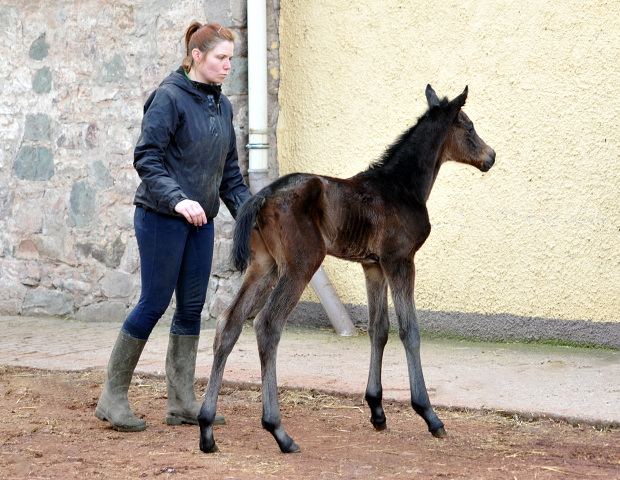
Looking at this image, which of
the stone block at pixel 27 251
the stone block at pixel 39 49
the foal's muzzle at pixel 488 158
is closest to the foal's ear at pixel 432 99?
the foal's muzzle at pixel 488 158

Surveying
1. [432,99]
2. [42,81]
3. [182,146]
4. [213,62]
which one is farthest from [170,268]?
[42,81]

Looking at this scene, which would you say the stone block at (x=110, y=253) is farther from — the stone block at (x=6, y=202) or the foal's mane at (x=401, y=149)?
the foal's mane at (x=401, y=149)

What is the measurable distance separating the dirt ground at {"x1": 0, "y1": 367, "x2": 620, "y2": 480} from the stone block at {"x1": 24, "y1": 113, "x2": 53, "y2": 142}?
352 centimetres

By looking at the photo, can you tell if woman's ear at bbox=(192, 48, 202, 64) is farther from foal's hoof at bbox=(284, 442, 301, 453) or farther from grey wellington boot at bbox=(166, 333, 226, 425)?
foal's hoof at bbox=(284, 442, 301, 453)

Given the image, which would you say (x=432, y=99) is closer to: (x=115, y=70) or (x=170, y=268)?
(x=170, y=268)

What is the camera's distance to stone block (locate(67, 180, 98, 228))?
7641mm

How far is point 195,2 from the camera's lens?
710 centimetres

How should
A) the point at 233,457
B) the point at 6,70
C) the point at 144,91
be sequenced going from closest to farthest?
1. the point at 233,457
2. the point at 144,91
3. the point at 6,70

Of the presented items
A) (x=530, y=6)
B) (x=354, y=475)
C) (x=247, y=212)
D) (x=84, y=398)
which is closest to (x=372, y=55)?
(x=530, y=6)

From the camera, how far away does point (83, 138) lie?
768 centimetres

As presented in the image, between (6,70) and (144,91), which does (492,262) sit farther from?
(6,70)

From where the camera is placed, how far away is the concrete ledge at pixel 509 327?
6.07 metres

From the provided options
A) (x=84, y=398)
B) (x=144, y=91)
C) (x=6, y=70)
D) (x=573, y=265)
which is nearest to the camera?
(x=84, y=398)

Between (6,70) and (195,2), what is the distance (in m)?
2.34
